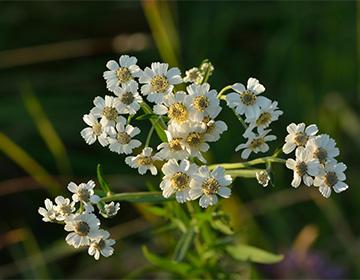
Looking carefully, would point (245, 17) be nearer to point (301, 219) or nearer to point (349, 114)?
point (349, 114)

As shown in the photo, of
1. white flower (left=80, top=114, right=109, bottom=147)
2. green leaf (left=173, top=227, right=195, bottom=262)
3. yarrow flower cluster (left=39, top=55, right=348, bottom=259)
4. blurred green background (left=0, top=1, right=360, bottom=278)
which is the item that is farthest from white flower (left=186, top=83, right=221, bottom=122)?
blurred green background (left=0, top=1, right=360, bottom=278)

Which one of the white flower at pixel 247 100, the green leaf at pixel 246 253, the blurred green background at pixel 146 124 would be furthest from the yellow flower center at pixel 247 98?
the blurred green background at pixel 146 124

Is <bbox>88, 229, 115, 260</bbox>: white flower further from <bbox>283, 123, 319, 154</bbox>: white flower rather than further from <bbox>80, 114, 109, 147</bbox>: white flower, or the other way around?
<bbox>283, 123, 319, 154</bbox>: white flower

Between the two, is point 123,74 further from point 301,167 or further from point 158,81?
point 301,167

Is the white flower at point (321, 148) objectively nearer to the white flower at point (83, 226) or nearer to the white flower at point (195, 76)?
the white flower at point (195, 76)

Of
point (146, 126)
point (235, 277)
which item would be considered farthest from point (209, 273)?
point (146, 126)

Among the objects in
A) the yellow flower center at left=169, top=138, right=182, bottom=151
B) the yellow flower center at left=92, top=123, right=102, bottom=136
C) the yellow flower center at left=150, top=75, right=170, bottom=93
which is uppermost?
the yellow flower center at left=150, top=75, right=170, bottom=93

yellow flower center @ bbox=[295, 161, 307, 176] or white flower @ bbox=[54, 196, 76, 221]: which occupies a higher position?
yellow flower center @ bbox=[295, 161, 307, 176]
